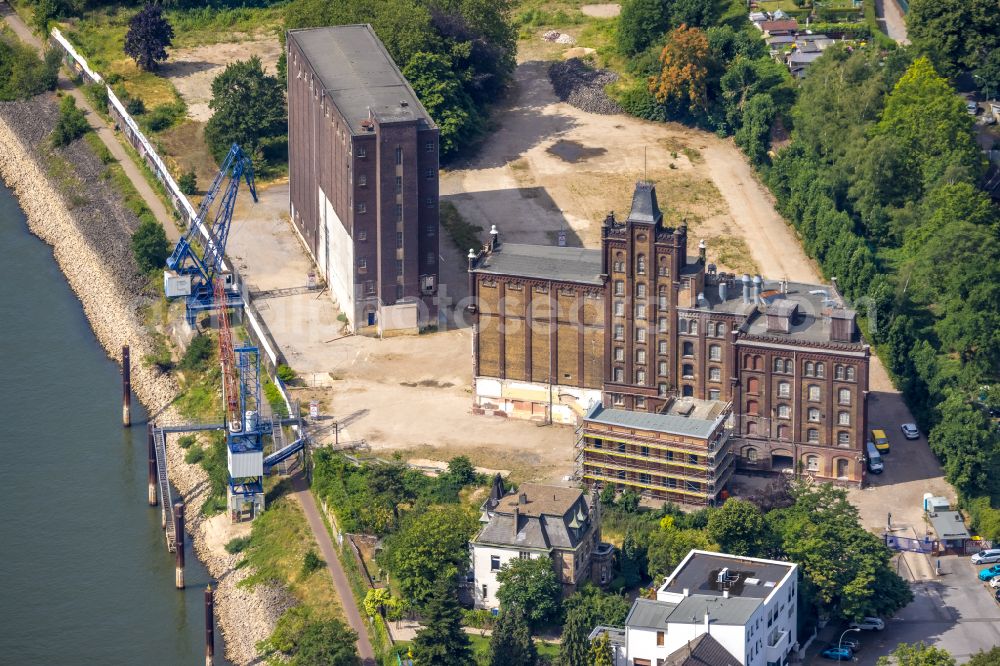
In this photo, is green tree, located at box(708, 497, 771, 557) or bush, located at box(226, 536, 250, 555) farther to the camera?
bush, located at box(226, 536, 250, 555)

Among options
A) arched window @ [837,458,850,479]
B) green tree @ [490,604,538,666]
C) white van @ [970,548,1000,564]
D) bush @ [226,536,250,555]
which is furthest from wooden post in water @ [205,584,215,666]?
white van @ [970,548,1000,564]

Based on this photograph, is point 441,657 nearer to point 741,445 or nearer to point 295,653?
point 295,653

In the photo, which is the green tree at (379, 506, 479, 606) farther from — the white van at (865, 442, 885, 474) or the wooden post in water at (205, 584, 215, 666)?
the white van at (865, 442, 885, 474)

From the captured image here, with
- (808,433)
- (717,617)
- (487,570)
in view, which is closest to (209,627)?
(487,570)

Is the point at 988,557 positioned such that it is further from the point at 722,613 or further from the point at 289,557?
the point at 289,557

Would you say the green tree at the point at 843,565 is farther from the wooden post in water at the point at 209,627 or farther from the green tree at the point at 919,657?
the wooden post in water at the point at 209,627

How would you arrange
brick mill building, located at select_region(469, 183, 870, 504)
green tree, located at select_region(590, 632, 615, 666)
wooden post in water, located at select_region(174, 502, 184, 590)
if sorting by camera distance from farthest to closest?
wooden post in water, located at select_region(174, 502, 184, 590) → brick mill building, located at select_region(469, 183, 870, 504) → green tree, located at select_region(590, 632, 615, 666)

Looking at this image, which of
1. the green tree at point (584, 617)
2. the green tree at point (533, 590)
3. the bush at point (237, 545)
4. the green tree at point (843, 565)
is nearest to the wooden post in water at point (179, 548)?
the bush at point (237, 545)
